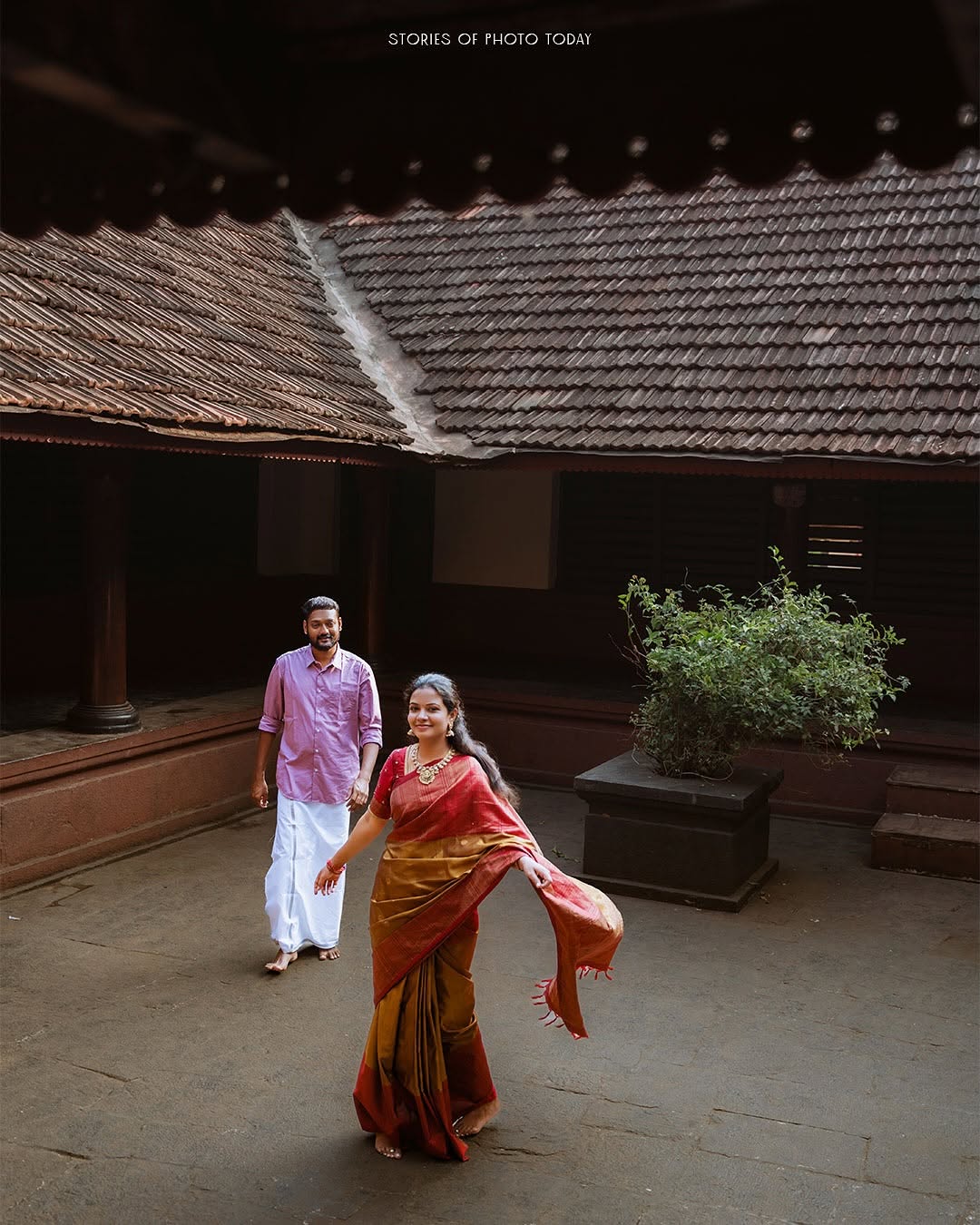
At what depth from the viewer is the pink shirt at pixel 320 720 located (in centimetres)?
629

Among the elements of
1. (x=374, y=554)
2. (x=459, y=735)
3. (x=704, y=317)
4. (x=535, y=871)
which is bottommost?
(x=535, y=871)

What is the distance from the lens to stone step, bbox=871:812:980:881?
8148 millimetres

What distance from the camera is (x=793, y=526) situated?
1034 centimetres

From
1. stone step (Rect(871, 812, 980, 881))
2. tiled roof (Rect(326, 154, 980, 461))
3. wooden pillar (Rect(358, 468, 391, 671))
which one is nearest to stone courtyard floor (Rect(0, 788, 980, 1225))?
stone step (Rect(871, 812, 980, 881))

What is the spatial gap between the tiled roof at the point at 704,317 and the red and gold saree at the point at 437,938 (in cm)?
568

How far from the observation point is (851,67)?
7.80ft

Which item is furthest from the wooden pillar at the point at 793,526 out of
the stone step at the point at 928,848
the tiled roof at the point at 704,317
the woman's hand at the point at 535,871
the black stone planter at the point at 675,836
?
the woman's hand at the point at 535,871

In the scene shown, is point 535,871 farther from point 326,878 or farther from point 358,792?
point 358,792

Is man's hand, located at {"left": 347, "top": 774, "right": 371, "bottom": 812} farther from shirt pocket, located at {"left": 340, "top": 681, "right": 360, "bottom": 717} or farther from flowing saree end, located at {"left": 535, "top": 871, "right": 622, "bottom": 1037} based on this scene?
flowing saree end, located at {"left": 535, "top": 871, "right": 622, "bottom": 1037}

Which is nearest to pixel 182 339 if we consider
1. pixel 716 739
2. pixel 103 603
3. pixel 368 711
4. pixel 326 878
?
pixel 103 603

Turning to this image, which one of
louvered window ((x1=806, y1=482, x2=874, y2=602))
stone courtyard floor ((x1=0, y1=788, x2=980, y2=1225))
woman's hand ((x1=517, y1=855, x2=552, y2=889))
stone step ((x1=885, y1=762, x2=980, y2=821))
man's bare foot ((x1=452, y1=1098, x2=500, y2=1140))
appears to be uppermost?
louvered window ((x1=806, y1=482, x2=874, y2=602))

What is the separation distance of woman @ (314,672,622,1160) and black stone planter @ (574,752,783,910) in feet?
9.81

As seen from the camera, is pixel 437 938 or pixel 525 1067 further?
pixel 525 1067

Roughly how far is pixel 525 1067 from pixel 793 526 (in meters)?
6.10
